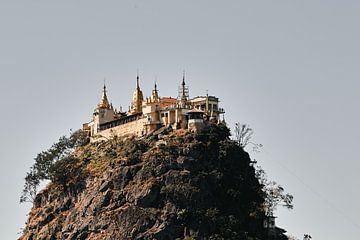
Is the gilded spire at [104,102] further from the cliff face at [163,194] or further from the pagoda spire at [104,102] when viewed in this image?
the cliff face at [163,194]

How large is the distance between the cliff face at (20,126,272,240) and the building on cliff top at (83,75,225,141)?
264 cm

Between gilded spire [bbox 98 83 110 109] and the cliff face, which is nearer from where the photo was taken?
the cliff face

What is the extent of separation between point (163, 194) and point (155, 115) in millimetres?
17107

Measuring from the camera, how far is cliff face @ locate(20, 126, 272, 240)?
5531 inches

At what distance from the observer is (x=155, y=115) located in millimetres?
155750

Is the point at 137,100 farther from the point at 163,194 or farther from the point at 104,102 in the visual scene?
the point at 163,194

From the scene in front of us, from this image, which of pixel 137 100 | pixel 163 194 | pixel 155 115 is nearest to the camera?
pixel 163 194

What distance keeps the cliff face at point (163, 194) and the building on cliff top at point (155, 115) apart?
2.64m

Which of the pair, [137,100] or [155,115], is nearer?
[155,115]

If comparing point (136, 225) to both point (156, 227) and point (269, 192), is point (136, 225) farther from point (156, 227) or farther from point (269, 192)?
point (269, 192)

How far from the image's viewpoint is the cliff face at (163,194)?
140500mm

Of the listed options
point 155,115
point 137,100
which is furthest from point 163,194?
point 137,100

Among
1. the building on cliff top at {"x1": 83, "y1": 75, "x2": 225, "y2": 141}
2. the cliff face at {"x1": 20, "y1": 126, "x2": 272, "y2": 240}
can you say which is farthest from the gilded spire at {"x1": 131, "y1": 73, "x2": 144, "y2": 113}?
the cliff face at {"x1": 20, "y1": 126, "x2": 272, "y2": 240}

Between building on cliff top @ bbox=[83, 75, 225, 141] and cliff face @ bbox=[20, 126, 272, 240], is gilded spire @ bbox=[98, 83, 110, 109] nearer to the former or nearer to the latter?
building on cliff top @ bbox=[83, 75, 225, 141]
